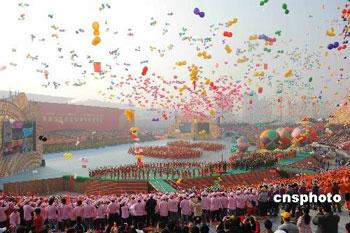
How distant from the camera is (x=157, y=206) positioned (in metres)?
13.8

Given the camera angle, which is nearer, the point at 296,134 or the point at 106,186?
the point at 106,186

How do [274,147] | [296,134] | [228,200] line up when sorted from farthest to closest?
[296,134] → [274,147] → [228,200]

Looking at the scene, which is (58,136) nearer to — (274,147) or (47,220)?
(274,147)

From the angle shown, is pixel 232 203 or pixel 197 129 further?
pixel 197 129

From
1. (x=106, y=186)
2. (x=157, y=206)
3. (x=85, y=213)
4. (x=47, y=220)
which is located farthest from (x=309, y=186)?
(x=106, y=186)

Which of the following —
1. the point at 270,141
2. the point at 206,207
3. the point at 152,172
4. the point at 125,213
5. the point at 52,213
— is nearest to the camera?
the point at 52,213

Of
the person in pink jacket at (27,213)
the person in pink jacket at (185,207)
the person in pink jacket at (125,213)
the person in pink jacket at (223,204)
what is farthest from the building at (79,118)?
the person in pink jacket at (223,204)

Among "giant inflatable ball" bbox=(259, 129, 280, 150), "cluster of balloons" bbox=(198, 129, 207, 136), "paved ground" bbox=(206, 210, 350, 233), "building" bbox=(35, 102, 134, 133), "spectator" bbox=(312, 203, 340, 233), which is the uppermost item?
"building" bbox=(35, 102, 134, 133)

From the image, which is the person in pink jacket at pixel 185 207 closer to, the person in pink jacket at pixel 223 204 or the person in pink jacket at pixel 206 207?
the person in pink jacket at pixel 206 207

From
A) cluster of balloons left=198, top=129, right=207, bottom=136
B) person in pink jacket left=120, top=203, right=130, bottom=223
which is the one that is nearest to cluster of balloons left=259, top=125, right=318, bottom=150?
person in pink jacket left=120, top=203, right=130, bottom=223

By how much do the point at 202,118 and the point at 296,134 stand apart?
38.8 m

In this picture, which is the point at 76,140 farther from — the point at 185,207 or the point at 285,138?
the point at 185,207

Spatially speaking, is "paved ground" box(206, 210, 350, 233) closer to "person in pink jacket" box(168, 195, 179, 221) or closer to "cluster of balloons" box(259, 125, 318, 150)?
"person in pink jacket" box(168, 195, 179, 221)

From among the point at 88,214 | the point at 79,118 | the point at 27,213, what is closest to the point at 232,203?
the point at 88,214
